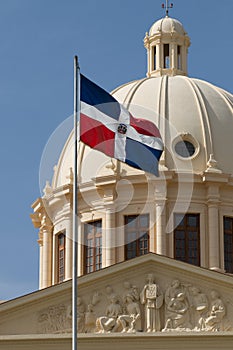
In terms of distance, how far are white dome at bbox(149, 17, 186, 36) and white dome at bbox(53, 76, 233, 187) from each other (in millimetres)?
4116

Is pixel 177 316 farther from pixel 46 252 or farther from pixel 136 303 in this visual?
pixel 46 252

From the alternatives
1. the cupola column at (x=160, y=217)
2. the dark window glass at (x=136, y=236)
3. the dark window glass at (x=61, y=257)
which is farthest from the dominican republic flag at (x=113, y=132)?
the dark window glass at (x=61, y=257)

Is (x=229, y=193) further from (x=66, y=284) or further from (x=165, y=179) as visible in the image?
(x=66, y=284)

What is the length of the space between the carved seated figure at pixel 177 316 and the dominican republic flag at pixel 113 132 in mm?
8273

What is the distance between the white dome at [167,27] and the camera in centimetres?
7612

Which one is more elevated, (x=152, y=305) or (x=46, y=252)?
(x=46, y=252)

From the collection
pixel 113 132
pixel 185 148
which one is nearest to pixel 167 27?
pixel 185 148

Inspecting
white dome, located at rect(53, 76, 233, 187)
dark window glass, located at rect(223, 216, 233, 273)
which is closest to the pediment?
dark window glass, located at rect(223, 216, 233, 273)

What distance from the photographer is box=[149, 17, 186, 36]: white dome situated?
76.1 meters

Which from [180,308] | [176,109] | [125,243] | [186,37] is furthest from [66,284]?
[186,37]

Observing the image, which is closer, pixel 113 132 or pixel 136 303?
pixel 113 132

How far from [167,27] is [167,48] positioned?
3.68ft

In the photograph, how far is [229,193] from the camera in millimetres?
68500

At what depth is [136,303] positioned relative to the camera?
55.7 m
